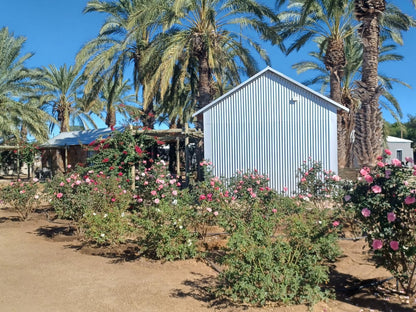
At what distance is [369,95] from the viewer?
1088 centimetres

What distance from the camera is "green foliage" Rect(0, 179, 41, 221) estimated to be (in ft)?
30.0

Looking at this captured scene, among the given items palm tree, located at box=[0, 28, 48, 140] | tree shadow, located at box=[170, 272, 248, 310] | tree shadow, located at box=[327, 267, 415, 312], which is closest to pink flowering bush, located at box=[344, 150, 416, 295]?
tree shadow, located at box=[327, 267, 415, 312]

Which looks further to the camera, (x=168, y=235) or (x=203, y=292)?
(x=168, y=235)

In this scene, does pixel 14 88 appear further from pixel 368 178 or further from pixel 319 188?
pixel 368 178

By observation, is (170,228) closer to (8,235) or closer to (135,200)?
(135,200)

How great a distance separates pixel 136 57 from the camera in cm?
1850

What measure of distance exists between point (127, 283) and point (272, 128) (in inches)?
326

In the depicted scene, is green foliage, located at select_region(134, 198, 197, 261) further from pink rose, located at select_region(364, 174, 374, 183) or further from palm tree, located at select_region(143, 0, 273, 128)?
palm tree, located at select_region(143, 0, 273, 128)

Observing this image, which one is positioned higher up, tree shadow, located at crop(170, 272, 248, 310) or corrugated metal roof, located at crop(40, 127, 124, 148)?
corrugated metal roof, located at crop(40, 127, 124, 148)

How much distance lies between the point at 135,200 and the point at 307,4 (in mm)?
10082

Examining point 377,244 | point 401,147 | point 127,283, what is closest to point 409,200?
point 377,244

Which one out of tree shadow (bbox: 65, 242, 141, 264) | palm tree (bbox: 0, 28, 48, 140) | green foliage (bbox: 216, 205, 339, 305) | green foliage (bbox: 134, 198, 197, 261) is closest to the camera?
green foliage (bbox: 216, 205, 339, 305)

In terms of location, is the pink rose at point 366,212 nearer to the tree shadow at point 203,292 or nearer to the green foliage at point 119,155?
the tree shadow at point 203,292

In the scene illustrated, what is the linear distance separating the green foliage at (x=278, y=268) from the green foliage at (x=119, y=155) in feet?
22.8
